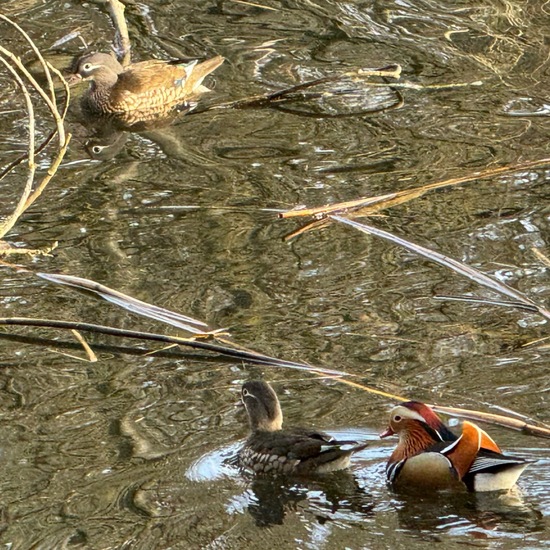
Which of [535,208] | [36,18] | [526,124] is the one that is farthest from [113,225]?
[36,18]

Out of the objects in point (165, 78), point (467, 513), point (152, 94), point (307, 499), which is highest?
point (467, 513)

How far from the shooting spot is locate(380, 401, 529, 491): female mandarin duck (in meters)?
5.62

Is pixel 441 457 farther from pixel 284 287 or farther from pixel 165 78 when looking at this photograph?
pixel 165 78

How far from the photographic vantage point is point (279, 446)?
19.9ft

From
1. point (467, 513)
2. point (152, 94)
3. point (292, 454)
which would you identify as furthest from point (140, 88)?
point (467, 513)

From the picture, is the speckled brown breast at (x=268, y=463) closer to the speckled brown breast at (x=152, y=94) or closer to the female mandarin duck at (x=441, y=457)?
the female mandarin duck at (x=441, y=457)

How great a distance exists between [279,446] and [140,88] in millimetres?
5778

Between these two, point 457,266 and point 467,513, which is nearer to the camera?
point 467,513

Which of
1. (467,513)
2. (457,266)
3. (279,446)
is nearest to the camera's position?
(467,513)

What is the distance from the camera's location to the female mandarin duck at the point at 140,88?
11.2 meters

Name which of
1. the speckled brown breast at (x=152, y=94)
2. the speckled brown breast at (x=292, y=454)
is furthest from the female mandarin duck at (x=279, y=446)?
the speckled brown breast at (x=152, y=94)

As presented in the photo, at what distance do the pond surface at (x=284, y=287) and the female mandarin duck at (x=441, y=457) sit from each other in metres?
0.09

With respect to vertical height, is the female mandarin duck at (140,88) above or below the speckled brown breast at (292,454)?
below

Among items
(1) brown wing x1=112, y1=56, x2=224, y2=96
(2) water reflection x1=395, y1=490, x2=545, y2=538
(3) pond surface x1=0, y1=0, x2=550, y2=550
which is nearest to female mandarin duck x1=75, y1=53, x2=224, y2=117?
(1) brown wing x1=112, y1=56, x2=224, y2=96
